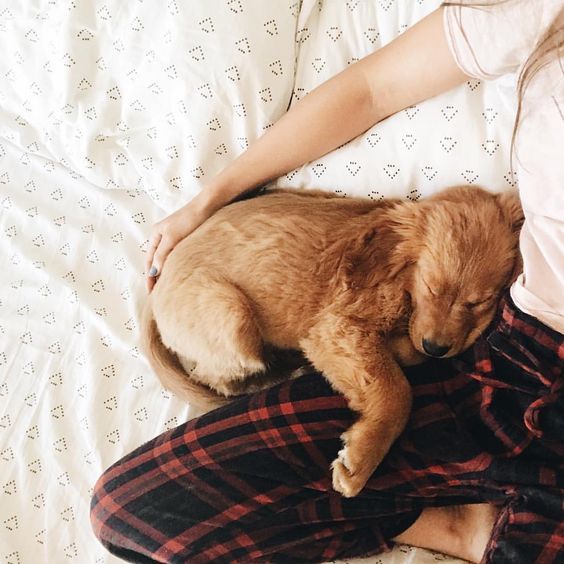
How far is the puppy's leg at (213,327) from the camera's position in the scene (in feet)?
4.06

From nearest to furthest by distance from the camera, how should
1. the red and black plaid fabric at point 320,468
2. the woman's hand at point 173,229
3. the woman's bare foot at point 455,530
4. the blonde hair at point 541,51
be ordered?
1. the blonde hair at point 541,51
2. the red and black plaid fabric at point 320,468
3. the woman's bare foot at point 455,530
4. the woman's hand at point 173,229

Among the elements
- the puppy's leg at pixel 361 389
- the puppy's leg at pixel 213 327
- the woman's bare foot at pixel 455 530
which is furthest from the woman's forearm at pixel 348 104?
the woman's bare foot at pixel 455 530

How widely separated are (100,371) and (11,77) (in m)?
0.76

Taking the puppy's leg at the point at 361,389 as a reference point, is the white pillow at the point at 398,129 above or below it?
above

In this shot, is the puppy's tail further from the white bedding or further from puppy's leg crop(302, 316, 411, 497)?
puppy's leg crop(302, 316, 411, 497)

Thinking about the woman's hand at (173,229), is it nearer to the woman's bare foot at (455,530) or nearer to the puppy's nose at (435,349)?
the puppy's nose at (435,349)

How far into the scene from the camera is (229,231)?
128 centimetres

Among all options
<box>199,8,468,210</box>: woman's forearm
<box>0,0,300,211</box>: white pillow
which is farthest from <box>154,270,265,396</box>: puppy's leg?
<box>0,0,300,211</box>: white pillow

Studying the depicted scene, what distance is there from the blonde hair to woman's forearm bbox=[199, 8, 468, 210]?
13 centimetres

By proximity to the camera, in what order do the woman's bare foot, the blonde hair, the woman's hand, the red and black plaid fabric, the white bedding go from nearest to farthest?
1. the blonde hair
2. the red and black plaid fabric
3. the woman's bare foot
4. the white bedding
5. the woman's hand

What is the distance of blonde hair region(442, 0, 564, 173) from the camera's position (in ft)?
3.07

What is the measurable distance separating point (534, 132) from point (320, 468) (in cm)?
66

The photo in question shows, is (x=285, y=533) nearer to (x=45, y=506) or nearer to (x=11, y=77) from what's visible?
(x=45, y=506)

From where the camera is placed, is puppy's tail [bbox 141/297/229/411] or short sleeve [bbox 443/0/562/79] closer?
short sleeve [bbox 443/0/562/79]
